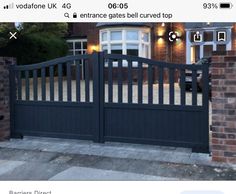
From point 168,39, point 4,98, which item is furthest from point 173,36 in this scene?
point 4,98

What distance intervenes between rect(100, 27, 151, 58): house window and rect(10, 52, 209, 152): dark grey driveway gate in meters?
13.1

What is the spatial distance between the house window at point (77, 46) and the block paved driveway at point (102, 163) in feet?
52.8

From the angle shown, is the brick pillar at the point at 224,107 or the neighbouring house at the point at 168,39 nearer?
the brick pillar at the point at 224,107

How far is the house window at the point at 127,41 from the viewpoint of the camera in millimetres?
19156

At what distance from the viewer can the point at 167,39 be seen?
766 inches

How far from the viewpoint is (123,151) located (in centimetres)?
552

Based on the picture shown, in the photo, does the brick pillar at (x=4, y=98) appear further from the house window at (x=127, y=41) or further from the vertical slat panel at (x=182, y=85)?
the house window at (x=127, y=41)

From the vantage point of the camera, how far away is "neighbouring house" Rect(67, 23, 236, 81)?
18.6 meters

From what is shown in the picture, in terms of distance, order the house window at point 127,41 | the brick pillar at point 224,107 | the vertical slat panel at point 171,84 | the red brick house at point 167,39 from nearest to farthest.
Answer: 1. the brick pillar at point 224,107
2. the vertical slat panel at point 171,84
3. the red brick house at point 167,39
4. the house window at point 127,41
